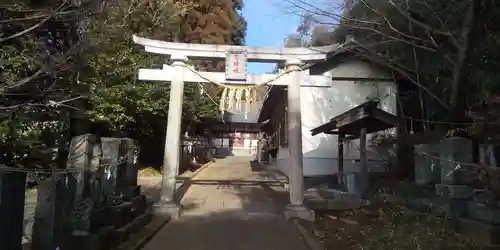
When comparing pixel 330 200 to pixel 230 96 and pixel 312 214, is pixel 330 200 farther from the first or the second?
pixel 230 96

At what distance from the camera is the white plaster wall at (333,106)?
19.8m

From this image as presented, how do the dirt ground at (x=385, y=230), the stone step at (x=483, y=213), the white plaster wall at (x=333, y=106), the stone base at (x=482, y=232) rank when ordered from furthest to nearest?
the white plaster wall at (x=333, y=106) < the stone step at (x=483, y=213) < the stone base at (x=482, y=232) < the dirt ground at (x=385, y=230)

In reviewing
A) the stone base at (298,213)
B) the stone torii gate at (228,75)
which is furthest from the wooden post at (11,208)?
the stone base at (298,213)

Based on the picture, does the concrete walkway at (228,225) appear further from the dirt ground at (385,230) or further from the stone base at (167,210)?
the dirt ground at (385,230)

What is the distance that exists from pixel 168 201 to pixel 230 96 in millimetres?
3438

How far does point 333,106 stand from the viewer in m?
20.0

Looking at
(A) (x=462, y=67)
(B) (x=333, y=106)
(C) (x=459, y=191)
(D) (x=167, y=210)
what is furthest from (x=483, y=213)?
(B) (x=333, y=106)

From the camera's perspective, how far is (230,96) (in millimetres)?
12508

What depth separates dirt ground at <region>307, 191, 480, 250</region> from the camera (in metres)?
6.76

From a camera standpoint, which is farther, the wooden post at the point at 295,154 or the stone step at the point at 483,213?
the wooden post at the point at 295,154

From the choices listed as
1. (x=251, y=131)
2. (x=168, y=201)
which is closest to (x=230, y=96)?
(x=168, y=201)

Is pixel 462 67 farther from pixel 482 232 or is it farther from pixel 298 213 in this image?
pixel 298 213

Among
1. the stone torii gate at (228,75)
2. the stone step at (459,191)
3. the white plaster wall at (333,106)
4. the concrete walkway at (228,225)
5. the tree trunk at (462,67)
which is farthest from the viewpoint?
the white plaster wall at (333,106)

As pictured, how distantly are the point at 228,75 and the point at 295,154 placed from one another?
9.59ft
